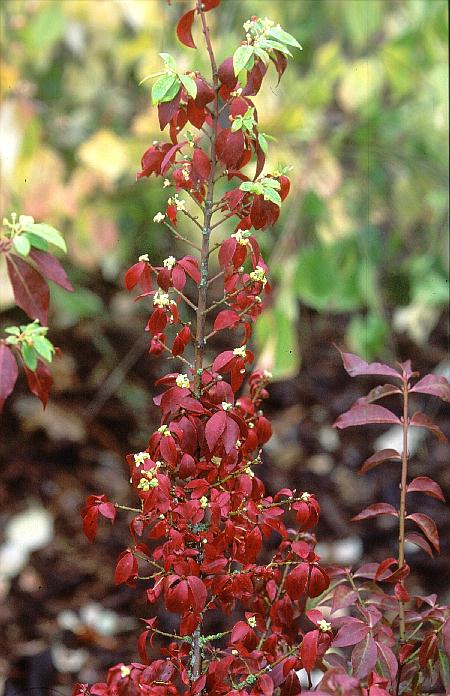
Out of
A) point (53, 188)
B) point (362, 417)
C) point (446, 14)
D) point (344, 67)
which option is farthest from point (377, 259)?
point (362, 417)

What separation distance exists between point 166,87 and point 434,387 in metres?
0.34

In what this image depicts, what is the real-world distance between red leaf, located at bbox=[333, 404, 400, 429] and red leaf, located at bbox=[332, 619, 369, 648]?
0.16 metres

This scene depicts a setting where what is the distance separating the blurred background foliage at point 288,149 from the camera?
177 centimetres

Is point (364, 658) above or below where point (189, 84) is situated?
below

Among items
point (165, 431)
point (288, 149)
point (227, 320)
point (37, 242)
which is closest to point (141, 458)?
point (165, 431)

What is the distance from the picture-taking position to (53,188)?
1.90 metres

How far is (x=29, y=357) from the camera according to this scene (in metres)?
0.77

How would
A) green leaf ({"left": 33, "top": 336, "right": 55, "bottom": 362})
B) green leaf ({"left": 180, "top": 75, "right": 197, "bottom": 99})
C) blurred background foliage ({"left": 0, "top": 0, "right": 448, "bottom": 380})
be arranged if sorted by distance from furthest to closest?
blurred background foliage ({"left": 0, "top": 0, "right": 448, "bottom": 380}) → green leaf ({"left": 33, "top": 336, "right": 55, "bottom": 362}) → green leaf ({"left": 180, "top": 75, "right": 197, "bottom": 99})

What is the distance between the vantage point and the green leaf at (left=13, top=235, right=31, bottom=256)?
71 cm

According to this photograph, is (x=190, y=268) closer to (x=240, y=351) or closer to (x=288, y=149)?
(x=240, y=351)

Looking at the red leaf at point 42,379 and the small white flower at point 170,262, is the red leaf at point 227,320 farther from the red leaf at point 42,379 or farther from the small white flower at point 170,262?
the red leaf at point 42,379

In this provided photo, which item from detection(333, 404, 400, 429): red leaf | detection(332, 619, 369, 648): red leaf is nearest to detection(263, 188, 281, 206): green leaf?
detection(333, 404, 400, 429): red leaf

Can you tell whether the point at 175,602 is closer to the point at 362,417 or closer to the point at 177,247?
the point at 362,417

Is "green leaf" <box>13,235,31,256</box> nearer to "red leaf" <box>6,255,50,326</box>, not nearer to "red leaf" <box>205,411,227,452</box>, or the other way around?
"red leaf" <box>6,255,50,326</box>
